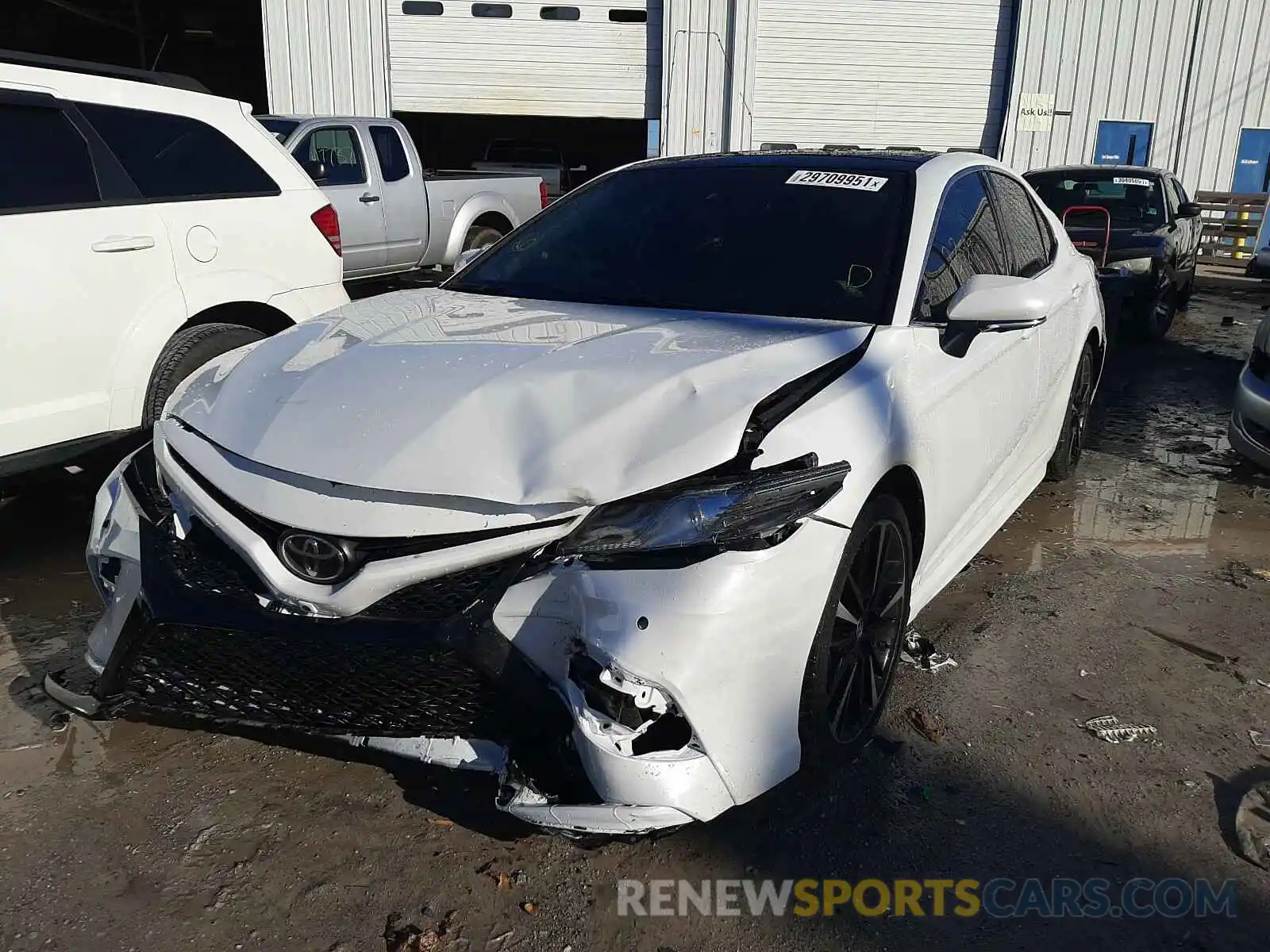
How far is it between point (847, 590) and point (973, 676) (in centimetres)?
100

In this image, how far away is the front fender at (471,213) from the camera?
409 inches

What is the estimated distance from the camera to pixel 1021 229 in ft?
13.7

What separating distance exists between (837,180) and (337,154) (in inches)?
285

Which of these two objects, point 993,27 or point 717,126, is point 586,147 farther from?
point 993,27

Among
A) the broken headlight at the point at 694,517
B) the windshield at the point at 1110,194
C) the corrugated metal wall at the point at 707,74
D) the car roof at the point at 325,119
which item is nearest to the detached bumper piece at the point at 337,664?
the broken headlight at the point at 694,517

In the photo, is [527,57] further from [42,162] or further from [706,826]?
[706,826]

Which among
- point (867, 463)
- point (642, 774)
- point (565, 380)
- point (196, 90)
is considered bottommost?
point (642, 774)

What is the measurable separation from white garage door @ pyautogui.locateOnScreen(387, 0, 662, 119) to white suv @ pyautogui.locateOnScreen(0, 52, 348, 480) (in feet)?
44.7

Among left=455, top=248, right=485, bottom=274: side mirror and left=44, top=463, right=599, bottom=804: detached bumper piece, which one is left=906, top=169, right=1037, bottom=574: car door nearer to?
left=44, top=463, right=599, bottom=804: detached bumper piece

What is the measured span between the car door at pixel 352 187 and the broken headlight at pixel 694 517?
7734mm

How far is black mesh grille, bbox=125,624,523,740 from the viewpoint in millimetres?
2045

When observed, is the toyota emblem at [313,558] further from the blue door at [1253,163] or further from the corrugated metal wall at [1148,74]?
the blue door at [1253,163]

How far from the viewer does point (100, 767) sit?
270 centimetres

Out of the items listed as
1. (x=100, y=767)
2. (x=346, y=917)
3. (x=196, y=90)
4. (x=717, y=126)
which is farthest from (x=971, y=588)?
(x=717, y=126)
